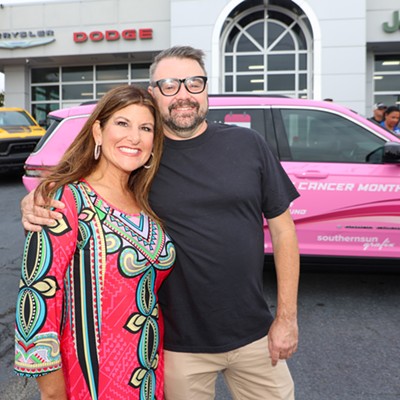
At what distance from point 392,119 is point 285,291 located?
6.24 meters

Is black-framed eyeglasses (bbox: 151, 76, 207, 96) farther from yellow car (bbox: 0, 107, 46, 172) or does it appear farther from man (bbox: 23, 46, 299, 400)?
yellow car (bbox: 0, 107, 46, 172)

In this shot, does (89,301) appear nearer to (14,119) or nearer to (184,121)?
(184,121)

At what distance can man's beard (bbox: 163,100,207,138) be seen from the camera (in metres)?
1.73

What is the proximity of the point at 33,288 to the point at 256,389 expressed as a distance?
37.7 inches

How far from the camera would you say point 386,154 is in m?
3.75

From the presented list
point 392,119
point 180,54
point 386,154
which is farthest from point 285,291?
point 392,119

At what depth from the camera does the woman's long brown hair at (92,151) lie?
1.48 metres

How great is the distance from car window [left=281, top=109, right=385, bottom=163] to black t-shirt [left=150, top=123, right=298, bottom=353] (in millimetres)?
2485

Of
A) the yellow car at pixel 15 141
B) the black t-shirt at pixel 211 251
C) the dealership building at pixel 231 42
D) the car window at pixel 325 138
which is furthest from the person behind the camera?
the dealership building at pixel 231 42

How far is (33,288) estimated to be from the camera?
1.30 metres

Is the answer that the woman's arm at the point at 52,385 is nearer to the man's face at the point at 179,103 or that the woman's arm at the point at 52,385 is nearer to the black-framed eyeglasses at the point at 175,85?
the man's face at the point at 179,103

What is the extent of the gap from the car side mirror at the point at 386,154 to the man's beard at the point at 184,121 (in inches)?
99.3

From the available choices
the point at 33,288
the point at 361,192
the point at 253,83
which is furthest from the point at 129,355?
the point at 253,83

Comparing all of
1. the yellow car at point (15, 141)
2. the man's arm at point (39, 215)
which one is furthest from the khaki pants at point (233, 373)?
the yellow car at point (15, 141)
